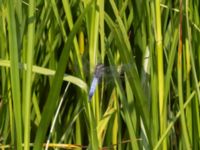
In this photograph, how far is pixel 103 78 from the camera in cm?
69

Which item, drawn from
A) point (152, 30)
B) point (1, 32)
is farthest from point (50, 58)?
point (152, 30)

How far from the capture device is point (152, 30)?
0.67 m

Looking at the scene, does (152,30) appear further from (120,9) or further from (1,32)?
(1,32)

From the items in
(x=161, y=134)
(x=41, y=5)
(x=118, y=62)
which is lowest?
(x=161, y=134)

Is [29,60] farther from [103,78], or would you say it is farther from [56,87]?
[103,78]

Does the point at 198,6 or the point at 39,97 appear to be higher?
the point at 198,6

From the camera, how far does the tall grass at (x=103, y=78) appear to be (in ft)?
1.81

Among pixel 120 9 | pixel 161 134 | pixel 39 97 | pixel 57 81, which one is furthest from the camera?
pixel 39 97

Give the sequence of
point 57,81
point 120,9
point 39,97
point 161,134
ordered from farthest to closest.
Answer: point 39,97 < point 120,9 < point 161,134 < point 57,81

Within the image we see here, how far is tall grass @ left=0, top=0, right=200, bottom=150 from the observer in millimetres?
550

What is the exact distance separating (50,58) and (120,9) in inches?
5.9

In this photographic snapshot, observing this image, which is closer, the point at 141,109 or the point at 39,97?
the point at 141,109

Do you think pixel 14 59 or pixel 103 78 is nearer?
pixel 14 59

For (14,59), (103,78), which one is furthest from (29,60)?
(103,78)
